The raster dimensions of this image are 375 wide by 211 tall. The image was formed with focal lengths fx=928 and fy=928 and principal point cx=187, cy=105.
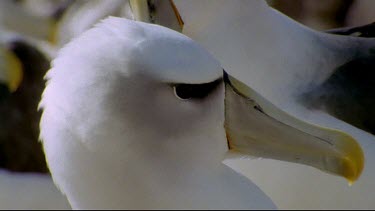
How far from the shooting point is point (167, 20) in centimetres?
181

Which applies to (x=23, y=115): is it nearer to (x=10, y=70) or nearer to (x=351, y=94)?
(x=10, y=70)

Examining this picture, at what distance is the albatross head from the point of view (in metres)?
1.12

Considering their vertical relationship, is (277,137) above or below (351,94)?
above

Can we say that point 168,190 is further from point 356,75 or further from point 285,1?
point 285,1

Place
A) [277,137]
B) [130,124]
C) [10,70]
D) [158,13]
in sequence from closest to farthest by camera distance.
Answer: [130,124] → [277,137] → [158,13] → [10,70]

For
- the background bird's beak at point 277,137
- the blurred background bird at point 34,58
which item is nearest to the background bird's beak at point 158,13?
the blurred background bird at point 34,58

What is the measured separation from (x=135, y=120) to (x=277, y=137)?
0.24m

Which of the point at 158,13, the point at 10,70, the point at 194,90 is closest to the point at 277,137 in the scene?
the point at 194,90

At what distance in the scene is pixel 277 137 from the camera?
1283 mm

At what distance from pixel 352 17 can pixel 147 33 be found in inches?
56.9

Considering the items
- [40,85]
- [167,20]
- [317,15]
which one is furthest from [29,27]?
[317,15]

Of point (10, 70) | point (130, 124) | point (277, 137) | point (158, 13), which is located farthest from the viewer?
point (10, 70)

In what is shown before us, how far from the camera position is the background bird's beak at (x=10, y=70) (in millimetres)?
1963

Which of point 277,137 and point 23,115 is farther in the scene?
point 23,115
